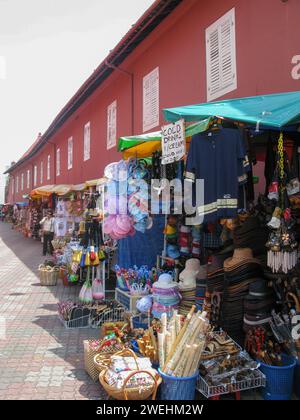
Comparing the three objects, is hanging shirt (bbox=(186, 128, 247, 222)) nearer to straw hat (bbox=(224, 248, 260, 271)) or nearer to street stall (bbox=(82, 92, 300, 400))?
street stall (bbox=(82, 92, 300, 400))

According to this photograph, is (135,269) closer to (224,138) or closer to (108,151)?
(224,138)

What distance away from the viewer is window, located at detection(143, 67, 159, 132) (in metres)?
9.95

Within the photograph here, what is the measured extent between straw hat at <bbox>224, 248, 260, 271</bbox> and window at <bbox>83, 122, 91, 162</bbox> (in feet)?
39.0

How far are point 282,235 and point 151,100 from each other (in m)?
7.01

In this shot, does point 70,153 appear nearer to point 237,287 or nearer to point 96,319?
point 96,319

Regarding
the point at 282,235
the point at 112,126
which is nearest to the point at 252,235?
the point at 282,235

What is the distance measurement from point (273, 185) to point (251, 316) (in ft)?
4.82

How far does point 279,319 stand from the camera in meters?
4.31

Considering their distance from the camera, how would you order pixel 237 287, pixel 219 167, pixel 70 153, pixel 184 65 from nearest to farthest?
pixel 219 167 < pixel 237 287 < pixel 184 65 < pixel 70 153

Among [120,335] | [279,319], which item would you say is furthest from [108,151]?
[279,319]

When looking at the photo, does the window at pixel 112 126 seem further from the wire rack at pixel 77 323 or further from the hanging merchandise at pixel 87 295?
the wire rack at pixel 77 323

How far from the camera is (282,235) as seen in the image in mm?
4070

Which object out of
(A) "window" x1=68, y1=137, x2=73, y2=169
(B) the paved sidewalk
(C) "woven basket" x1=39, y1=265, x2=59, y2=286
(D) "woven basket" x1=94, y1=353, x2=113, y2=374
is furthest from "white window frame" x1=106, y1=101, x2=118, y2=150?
(D) "woven basket" x1=94, y1=353, x2=113, y2=374

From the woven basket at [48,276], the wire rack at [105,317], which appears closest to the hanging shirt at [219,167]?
the wire rack at [105,317]
